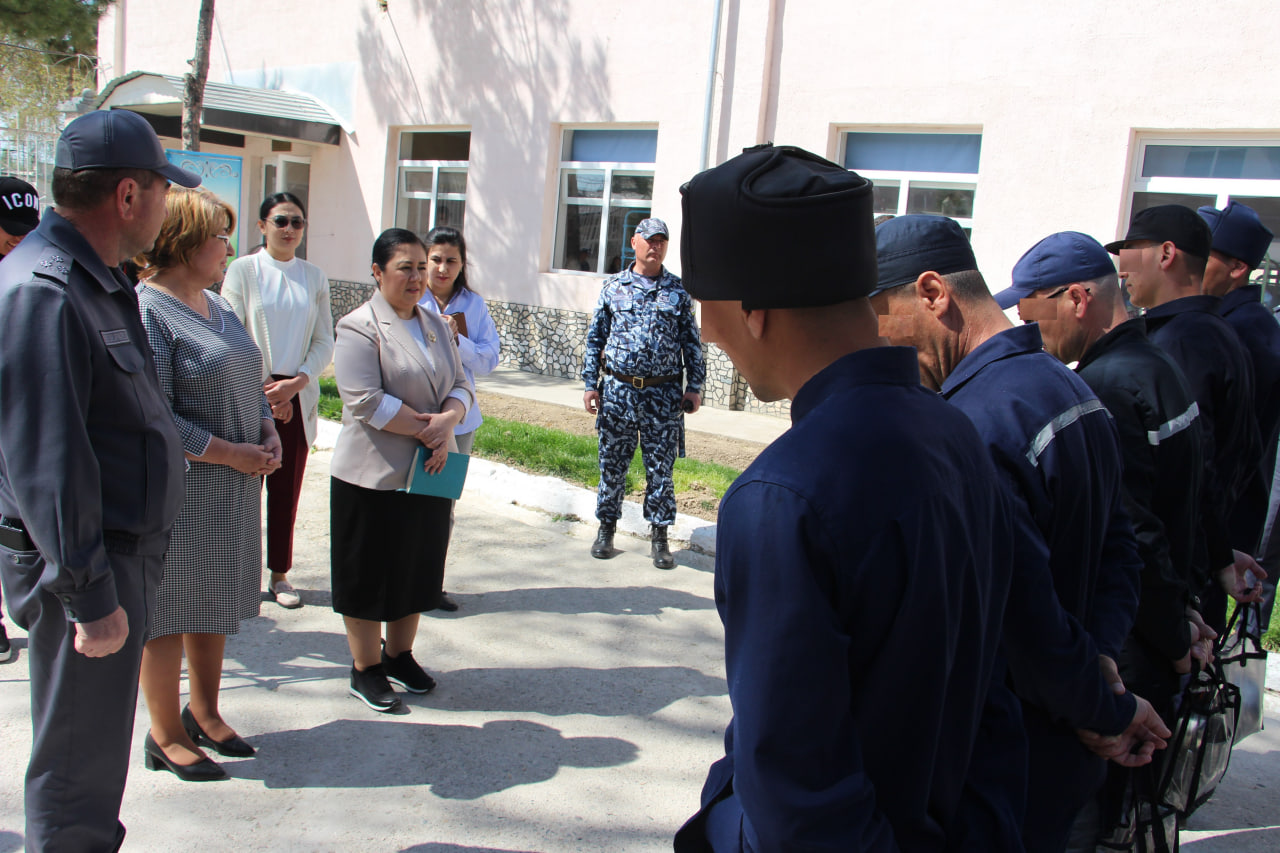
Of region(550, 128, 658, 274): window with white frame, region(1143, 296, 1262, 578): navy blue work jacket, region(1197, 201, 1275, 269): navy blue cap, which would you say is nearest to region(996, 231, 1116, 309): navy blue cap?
region(1143, 296, 1262, 578): navy blue work jacket

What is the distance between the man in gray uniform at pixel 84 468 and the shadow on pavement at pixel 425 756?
0.94 metres

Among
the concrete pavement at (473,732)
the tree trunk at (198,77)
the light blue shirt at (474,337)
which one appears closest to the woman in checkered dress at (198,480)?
the concrete pavement at (473,732)

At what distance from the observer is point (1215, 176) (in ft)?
29.7

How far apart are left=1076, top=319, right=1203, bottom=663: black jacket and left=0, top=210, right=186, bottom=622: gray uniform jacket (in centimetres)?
256

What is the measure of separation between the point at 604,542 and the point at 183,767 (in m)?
3.28

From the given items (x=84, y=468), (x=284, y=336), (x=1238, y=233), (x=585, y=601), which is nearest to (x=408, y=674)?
(x=585, y=601)

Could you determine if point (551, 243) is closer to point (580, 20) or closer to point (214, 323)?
point (580, 20)

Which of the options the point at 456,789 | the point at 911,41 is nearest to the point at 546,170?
the point at 911,41

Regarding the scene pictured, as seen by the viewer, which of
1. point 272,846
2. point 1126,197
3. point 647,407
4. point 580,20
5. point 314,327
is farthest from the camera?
point 580,20

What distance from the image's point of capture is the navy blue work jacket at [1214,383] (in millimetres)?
3264

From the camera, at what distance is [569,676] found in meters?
4.42

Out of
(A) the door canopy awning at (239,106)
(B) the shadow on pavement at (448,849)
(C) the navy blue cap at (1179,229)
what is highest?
(A) the door canopy awning at (239,106)

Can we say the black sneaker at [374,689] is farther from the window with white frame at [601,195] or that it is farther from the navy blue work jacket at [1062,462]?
the window with white frame at [601,195]

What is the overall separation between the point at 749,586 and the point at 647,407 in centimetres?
491
